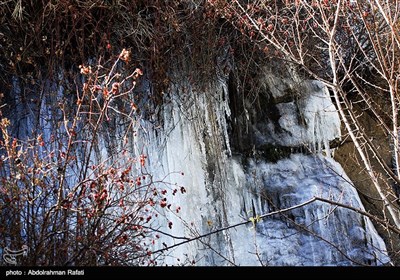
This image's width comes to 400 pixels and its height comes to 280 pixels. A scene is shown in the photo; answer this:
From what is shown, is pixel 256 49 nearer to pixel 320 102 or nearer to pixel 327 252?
pixel 320 102

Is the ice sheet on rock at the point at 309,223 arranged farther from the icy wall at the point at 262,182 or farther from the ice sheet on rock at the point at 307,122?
the ice sheet on rock at the point at 307,122

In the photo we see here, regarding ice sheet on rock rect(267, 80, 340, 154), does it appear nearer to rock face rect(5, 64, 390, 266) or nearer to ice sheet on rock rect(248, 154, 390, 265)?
rock face rect(5, 64, 390, 266)

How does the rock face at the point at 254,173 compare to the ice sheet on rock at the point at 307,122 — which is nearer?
the rock face at the point at 254,173

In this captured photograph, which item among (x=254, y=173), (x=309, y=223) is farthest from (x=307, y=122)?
(x=309, y=223)

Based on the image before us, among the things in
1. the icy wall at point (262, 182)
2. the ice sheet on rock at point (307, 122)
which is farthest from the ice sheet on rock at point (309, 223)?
the ice sheet on rock at point (307, 122)

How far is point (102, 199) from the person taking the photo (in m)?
2.48

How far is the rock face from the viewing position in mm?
3744

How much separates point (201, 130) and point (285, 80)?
0.99 meters

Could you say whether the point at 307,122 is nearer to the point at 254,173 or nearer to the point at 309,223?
the point at 254,173

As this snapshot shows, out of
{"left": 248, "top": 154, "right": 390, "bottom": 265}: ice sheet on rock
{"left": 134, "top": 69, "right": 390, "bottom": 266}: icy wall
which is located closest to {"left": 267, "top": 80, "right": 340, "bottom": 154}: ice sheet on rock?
{"left": 134, "top": 69, "right": 390, "bottom": 266}: icy wall

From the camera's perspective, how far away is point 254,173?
426 centimetres

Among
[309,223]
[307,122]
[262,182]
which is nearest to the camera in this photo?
[309,223]

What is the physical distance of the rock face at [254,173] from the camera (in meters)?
3.74
